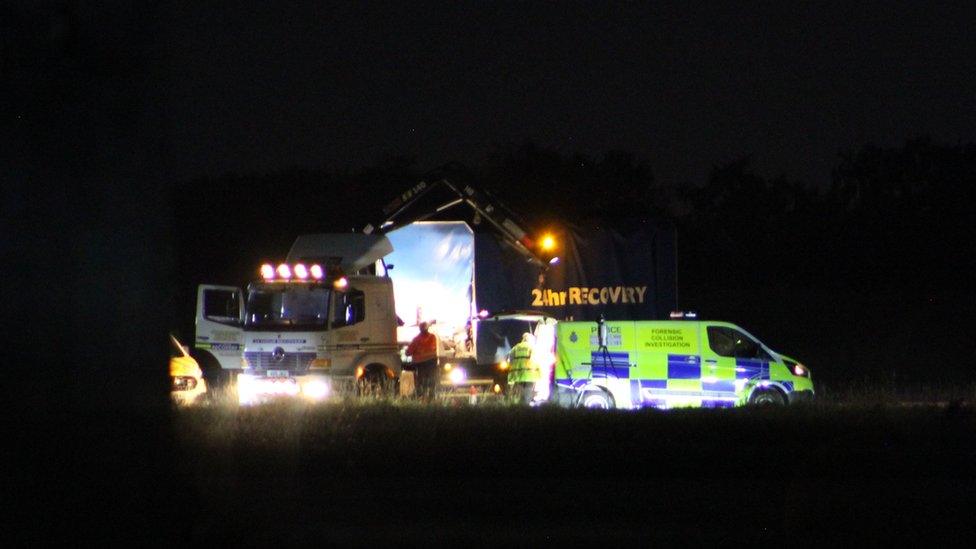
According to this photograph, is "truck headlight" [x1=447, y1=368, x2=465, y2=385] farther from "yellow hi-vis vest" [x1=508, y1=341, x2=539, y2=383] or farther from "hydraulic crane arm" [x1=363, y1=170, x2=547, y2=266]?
"hydraulic crane arm" [x1=363, y1=170, x2=547, y2=266]

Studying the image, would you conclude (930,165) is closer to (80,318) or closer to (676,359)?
(676,359)

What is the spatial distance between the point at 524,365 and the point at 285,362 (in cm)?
Result: 409

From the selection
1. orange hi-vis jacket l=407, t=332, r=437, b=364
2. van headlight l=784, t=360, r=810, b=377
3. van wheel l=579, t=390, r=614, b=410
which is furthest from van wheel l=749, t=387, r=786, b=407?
orange hi-vis jacket l=407, t=332, r=437, b=364

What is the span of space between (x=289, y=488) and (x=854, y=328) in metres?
33.9

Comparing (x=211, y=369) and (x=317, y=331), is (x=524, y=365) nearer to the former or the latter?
(x=317, y=331)

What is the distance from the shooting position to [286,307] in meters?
20.3

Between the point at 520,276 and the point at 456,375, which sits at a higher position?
the point at 520,276

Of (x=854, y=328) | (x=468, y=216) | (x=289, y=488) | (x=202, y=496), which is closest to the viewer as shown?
(x=202, y=496)

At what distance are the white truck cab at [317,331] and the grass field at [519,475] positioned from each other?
365 cm

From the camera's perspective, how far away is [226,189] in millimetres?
55062

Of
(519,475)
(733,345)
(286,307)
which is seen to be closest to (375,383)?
(286,307)

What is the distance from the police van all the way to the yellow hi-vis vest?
1.89 feet

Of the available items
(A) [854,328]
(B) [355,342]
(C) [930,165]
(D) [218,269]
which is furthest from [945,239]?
(B) [355,342]

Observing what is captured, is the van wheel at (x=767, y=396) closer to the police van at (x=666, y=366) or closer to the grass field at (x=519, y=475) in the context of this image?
the police van at (x=666, y=366)
